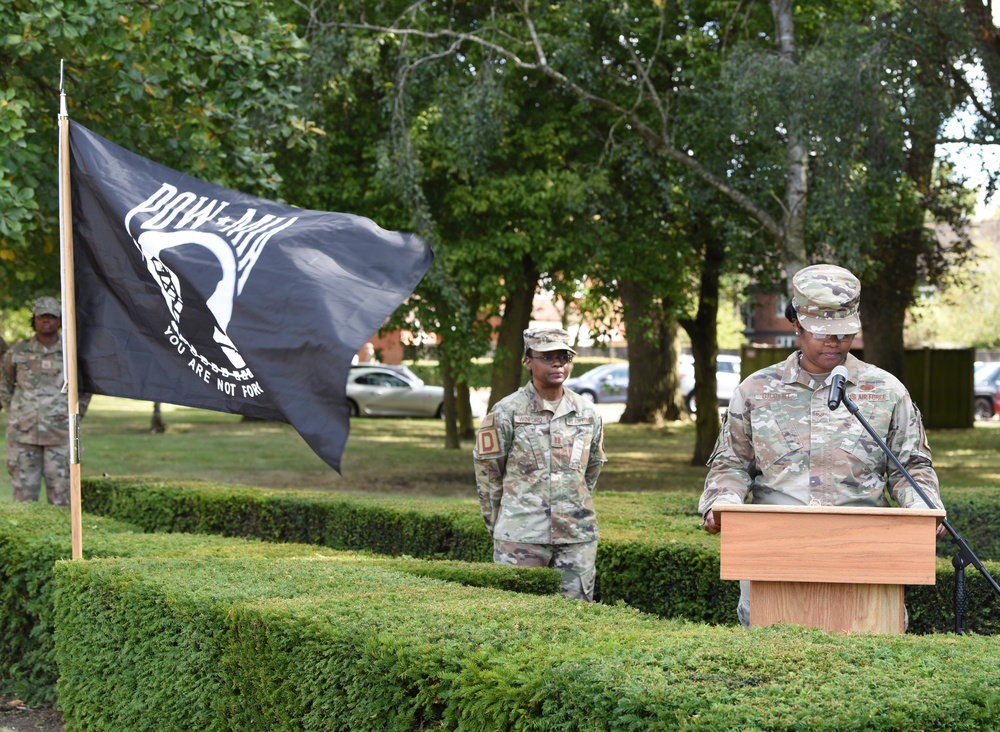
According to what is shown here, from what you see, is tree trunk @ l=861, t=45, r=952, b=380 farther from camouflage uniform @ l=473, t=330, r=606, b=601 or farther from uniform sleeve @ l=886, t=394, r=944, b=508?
uniform sleeve @ l=886, t=394, r=944, b=508

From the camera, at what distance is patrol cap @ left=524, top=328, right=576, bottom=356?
19.9 ft

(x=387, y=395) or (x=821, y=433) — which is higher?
(x=821, y=433)

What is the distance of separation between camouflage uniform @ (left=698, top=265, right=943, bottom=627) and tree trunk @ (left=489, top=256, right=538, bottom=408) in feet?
43.3

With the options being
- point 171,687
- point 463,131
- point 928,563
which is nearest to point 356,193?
point 463,131

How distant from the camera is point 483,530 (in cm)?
801

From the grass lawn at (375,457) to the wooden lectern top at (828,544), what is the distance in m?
12.0

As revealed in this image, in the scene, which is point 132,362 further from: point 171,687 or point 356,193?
point 356,193

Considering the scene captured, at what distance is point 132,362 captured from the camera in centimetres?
587

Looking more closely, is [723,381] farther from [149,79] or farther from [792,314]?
[792,314]

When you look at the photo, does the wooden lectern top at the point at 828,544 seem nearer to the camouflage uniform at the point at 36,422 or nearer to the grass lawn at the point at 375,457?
the camouflage uniform at the point at 36,422

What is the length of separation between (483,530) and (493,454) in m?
1.94

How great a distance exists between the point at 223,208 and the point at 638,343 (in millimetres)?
25660

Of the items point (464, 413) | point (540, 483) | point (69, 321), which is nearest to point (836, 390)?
point (540, 483)

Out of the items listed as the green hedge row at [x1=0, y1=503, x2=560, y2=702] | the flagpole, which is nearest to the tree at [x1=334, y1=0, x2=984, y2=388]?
the green hedge row at [x1=0, y1=503, x2=560, y2=702]
